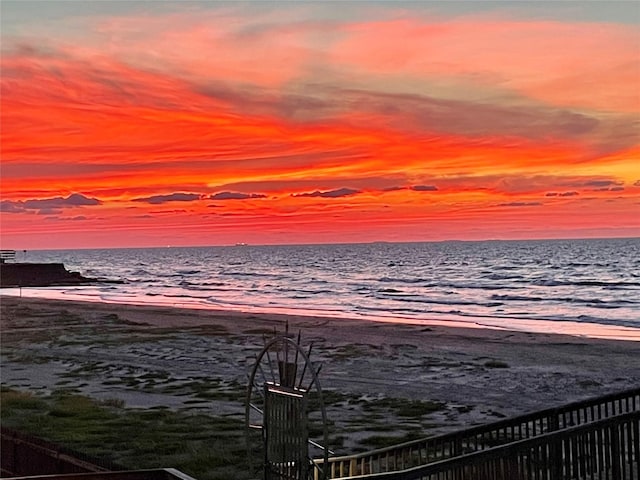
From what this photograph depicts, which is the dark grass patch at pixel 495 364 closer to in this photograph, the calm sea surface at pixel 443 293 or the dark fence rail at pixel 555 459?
the calm sea surface at pixel 443 293

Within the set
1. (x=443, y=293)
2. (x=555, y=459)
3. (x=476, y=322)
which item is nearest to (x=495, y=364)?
(x=476, y=322)

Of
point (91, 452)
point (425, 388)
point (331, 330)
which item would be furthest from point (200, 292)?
point (91, 452)

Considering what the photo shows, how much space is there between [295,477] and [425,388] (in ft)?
55.6

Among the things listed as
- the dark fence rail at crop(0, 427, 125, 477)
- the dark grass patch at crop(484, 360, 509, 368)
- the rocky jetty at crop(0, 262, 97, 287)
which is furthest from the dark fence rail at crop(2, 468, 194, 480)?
the rocky jetty at crop(0, 262, 97, 287)

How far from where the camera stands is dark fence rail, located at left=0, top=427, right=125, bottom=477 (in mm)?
10594

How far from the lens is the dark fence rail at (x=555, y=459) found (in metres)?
6.33

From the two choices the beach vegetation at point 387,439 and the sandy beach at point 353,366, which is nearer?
the beach vegetation at point 387,439

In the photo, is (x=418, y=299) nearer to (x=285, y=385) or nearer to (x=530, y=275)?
(x=530, y=275)

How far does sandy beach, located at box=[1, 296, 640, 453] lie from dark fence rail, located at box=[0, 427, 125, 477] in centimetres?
475

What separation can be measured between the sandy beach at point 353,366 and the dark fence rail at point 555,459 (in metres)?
7.41

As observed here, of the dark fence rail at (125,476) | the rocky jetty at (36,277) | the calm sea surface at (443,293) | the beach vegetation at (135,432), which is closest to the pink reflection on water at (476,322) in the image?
the calm sea surface at (443,293)

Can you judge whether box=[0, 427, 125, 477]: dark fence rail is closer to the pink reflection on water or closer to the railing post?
the railing post

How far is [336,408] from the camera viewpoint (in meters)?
19.7

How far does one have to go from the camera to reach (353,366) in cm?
2753
